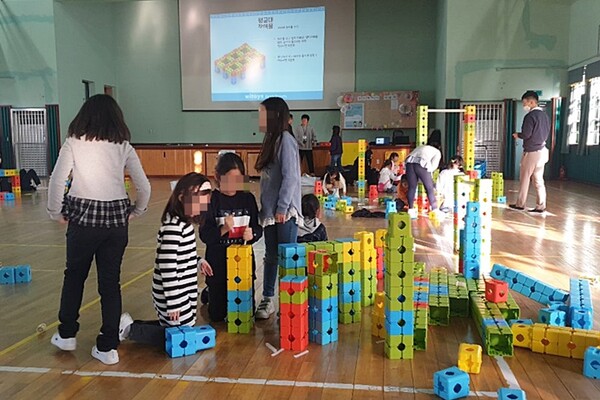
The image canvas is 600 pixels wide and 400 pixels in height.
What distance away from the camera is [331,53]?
15.7 m

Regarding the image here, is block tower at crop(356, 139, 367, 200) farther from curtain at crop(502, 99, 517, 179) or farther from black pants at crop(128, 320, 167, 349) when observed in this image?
black pants at crop(128, 320, 167, 349)

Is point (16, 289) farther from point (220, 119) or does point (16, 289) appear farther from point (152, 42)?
point (152, 42)

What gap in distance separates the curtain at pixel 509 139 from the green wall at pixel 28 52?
465 inches

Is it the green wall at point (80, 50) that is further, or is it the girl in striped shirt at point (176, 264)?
the green wall at point (80, 50)

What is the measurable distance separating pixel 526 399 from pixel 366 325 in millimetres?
1143

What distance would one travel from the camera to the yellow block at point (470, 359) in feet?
8.69

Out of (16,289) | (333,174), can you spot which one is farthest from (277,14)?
(16,289)

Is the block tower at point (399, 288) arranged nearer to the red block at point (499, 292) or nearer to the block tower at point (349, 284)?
the block tower at point (349, 284)

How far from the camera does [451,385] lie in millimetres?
2354

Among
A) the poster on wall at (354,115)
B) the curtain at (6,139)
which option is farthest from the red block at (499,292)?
the curtain at (6,139)

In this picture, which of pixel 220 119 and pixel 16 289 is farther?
pixel 220 119

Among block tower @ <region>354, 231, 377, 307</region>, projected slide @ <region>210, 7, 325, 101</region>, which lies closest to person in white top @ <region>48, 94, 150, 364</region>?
block tower @ <region>354, 231, 377, 307</region>

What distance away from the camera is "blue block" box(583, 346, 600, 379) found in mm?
2592

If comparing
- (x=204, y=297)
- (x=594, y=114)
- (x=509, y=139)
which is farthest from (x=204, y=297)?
(x=509, y=139)
